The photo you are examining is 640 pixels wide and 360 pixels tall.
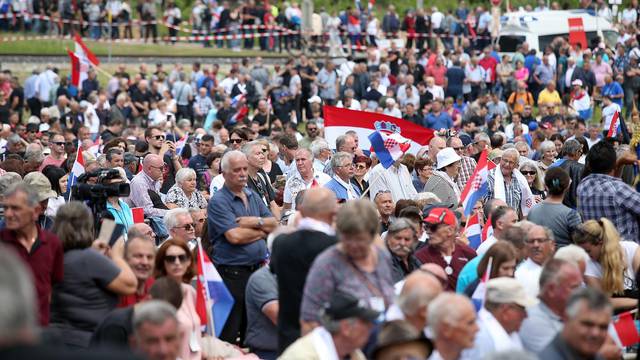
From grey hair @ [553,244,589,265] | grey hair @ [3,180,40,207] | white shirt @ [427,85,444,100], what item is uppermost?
grey hair @ [3,180,40,207]

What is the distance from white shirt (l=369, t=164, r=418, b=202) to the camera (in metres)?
13.6

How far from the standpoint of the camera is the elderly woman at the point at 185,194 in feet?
44.3

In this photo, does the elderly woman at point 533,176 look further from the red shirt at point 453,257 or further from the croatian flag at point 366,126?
the red shirt at point 453,257

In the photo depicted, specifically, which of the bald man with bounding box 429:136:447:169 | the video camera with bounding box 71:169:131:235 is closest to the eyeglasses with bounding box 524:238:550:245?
the video camera with bounding box 71:169:131:235

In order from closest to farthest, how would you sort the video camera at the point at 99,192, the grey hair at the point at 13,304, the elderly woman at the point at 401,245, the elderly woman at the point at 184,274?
the grey hair at the point at 13,304
the elderly woman at the point at 184,274
the elderly woman at the point at 401,245
the video camera at the point at 99,192

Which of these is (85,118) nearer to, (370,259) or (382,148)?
(382,148)

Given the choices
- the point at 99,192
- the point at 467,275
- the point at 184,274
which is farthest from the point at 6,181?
the point at 467,275

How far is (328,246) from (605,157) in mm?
4302

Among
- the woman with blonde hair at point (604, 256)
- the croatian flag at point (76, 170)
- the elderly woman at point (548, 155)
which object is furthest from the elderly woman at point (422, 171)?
the woman with blonde hair at point (604, 256)

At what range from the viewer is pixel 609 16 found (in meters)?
45.4

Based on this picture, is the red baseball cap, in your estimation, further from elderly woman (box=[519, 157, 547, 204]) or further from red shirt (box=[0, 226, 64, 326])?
elderly woman (box=[519, 157, 547, 204])

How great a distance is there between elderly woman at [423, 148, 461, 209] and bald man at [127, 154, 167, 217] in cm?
280

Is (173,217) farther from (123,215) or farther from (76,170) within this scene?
(76,170)

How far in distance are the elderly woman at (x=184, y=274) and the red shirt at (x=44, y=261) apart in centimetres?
82
